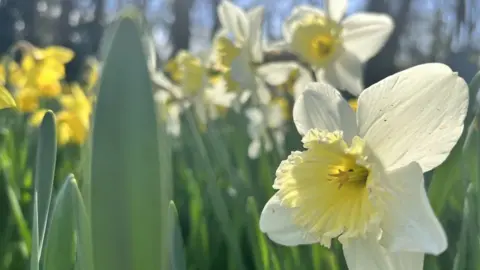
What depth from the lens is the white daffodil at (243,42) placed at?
1.20 meters

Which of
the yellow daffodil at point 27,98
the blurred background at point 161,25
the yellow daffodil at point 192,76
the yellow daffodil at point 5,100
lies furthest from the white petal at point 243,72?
the blurred background at point 161,25

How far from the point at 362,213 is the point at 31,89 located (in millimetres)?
1993

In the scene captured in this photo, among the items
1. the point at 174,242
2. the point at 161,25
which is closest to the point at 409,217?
the point at 174,242

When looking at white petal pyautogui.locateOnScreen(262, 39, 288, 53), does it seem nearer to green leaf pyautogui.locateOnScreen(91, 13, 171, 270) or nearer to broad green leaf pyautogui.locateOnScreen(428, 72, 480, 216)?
broad green leaf pyautogui.locateOnScreen(428, 72, 480, 216)

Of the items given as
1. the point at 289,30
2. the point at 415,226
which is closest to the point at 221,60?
the point at 289,30

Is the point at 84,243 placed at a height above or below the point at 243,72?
below

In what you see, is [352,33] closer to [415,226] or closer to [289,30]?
[289,30]

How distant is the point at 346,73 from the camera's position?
112 centimetres

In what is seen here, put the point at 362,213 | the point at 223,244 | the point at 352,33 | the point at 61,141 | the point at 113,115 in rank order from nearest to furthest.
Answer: the point at 113,115
the point at 362,213
the point at 223,244
the point at 352,33
the point at 61,141

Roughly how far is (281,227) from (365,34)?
2.29 feet

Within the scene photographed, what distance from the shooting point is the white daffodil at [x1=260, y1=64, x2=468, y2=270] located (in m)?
0.45

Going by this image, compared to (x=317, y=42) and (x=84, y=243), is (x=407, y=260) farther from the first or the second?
(x=317, y=42)

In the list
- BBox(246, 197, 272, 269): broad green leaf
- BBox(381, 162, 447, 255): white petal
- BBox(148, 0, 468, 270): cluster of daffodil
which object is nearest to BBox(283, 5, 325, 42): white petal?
BBox(246, 197, 272, 269): broad green leaf

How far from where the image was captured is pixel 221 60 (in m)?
1.40
